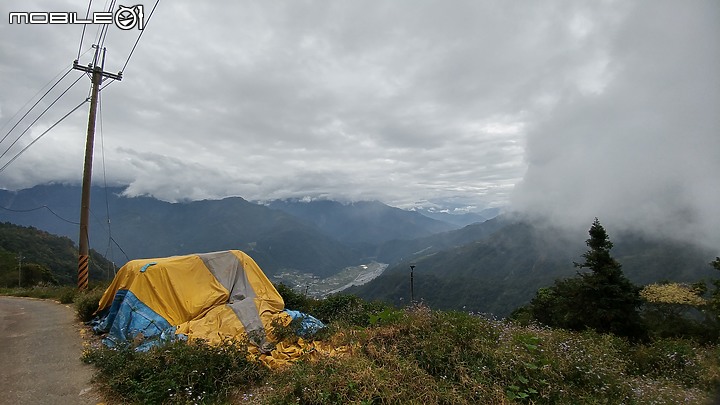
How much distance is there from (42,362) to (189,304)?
8.32ft

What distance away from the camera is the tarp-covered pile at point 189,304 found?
22.0ft

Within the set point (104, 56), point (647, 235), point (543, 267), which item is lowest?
point (543, 267)

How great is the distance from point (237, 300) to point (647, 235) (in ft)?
858

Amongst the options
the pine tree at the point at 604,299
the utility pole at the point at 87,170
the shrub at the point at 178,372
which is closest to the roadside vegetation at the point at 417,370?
the shrub at the point at 178,372

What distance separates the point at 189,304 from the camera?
24.9ft

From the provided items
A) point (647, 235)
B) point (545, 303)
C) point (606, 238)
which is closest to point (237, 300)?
point (606, 238)

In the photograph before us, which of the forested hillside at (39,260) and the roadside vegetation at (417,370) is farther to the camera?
the forested hillside at (39,260)

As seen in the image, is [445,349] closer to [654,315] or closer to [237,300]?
[237,300]

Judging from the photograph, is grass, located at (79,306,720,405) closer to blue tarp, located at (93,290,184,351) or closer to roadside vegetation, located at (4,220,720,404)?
roadside vegetation, located at (4,220,720,404)

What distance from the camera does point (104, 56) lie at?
12.9m

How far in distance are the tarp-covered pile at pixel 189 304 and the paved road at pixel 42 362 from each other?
2.40 ft

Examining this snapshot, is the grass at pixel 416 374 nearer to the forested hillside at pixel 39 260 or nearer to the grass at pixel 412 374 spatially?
the grass at pixel 412 374

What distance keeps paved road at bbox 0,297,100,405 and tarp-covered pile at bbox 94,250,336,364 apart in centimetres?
73

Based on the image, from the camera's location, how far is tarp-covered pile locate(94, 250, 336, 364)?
670cm
